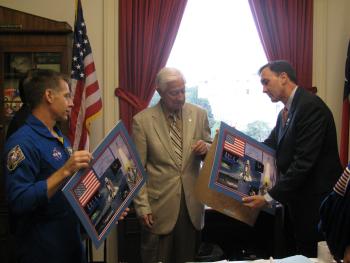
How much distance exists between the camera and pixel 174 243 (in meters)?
Answer: 2.13

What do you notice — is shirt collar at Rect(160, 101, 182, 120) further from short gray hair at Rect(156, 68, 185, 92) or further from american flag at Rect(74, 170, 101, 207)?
american flag at Rect(74, 170, 101, 207)

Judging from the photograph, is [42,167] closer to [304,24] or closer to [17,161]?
[17,161]

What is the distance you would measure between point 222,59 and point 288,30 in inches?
26.3

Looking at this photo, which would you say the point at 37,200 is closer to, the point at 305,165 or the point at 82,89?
the point at 305,165

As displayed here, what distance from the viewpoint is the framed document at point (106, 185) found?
1.34 metres

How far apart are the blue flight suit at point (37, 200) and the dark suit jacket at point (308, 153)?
1.07 m

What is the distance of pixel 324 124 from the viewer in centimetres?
193

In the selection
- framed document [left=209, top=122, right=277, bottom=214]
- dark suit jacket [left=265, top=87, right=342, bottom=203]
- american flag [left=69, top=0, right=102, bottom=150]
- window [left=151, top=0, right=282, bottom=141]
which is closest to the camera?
framed document [left=209, top=122, right=277, bottom=214]

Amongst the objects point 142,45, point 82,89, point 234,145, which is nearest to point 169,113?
point 234,145

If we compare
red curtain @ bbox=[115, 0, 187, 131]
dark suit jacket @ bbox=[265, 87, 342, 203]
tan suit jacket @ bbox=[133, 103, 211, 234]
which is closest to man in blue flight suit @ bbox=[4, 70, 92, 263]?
tan suit jacket @ bbox=[133, 103, 211, 234]

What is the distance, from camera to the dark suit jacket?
1.91 metres

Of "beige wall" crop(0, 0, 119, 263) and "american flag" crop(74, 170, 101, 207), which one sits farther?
"beige wall" crop(0, 0, 119, 263)

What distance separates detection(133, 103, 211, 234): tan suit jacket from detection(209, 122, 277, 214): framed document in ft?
1.06

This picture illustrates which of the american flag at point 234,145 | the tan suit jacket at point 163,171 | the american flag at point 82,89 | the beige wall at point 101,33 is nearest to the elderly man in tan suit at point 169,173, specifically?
the tan suit jacket at point 163,171
